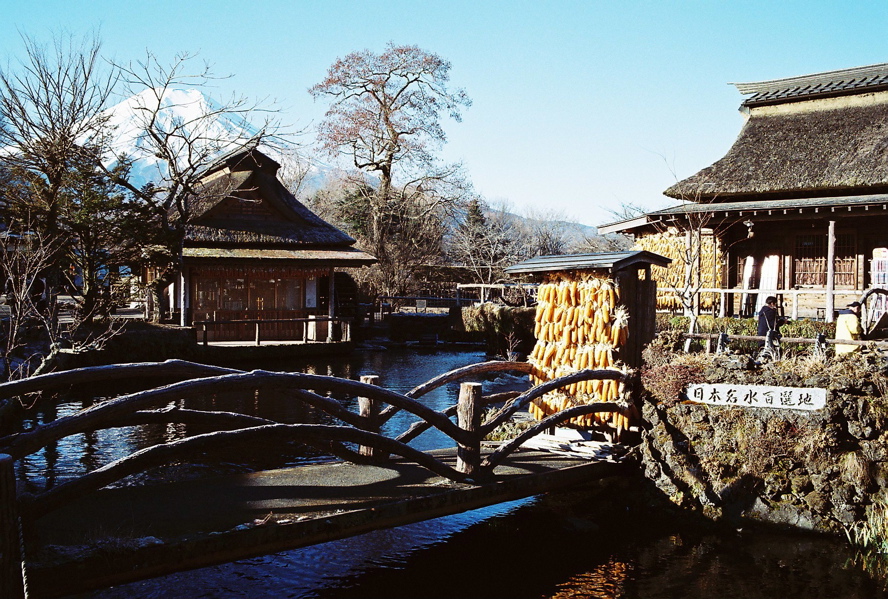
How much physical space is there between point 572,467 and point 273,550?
3694 mm

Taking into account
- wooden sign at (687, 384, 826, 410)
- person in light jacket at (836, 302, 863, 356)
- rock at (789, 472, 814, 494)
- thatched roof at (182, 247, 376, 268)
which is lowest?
rock at (789, 472, 814, 494)

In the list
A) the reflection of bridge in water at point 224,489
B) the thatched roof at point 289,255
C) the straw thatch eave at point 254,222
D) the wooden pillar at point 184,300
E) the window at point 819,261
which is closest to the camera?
the reflection of bridge in water at point 224,489

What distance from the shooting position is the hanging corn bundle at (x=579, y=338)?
9.25 meters

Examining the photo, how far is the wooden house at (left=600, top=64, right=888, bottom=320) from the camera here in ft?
59.0

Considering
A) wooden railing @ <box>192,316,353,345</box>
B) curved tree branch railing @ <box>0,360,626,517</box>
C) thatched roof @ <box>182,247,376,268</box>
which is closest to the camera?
curved tree branch railing @ <box>0,360,626,517</box>

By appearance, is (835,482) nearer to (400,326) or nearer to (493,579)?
(493,579)

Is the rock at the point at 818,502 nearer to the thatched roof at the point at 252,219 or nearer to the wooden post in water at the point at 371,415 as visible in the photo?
the wooden post in water at the point at 371,415

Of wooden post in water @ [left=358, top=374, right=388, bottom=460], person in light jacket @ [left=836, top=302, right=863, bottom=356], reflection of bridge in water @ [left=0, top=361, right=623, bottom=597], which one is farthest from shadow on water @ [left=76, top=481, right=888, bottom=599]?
person in light jacket @ [left=836, top=302, right=863, bottom=356]

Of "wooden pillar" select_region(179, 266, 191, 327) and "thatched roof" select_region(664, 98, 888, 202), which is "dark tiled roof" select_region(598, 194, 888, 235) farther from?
"wooden pillar" select_region(179, 266, 191, 327)

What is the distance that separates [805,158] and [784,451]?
47.6ft

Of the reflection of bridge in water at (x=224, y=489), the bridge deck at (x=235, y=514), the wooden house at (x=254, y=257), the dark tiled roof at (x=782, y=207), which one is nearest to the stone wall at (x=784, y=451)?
the reflection of bridge in water at (x=224, y=489)

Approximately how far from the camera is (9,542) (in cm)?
445

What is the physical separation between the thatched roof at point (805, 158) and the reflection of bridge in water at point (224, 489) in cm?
1319

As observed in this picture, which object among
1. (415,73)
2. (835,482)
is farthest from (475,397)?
(415,73)
